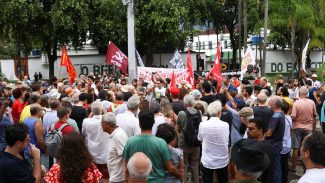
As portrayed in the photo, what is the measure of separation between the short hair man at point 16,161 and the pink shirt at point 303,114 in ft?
19.5

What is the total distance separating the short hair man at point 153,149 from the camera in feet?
16.8

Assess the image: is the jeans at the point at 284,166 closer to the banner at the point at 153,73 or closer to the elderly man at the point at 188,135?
the elderly man at the point at 188,135

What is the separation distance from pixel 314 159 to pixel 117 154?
9.85 ft

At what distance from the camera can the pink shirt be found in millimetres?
9117

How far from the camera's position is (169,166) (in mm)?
5203

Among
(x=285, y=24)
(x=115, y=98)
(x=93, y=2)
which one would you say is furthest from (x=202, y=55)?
(x=115, y=98)

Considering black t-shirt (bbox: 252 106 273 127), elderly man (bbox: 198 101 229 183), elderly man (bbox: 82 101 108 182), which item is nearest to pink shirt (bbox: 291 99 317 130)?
black t-shirt (bbox: 252 106 273 127)

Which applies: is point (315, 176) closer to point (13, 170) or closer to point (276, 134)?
point (13, 170)

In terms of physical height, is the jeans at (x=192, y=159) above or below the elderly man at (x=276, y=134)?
below

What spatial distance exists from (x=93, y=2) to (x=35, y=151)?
24.9 meters

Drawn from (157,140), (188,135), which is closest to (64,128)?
(157,140)

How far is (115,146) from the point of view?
6.03 metres

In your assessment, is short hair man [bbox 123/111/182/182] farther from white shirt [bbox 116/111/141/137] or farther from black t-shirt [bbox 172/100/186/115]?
black t-shirt [bbox 172/100/186/115]

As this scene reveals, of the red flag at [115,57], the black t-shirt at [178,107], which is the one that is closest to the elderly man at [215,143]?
the black t-shirt at [178,107]
